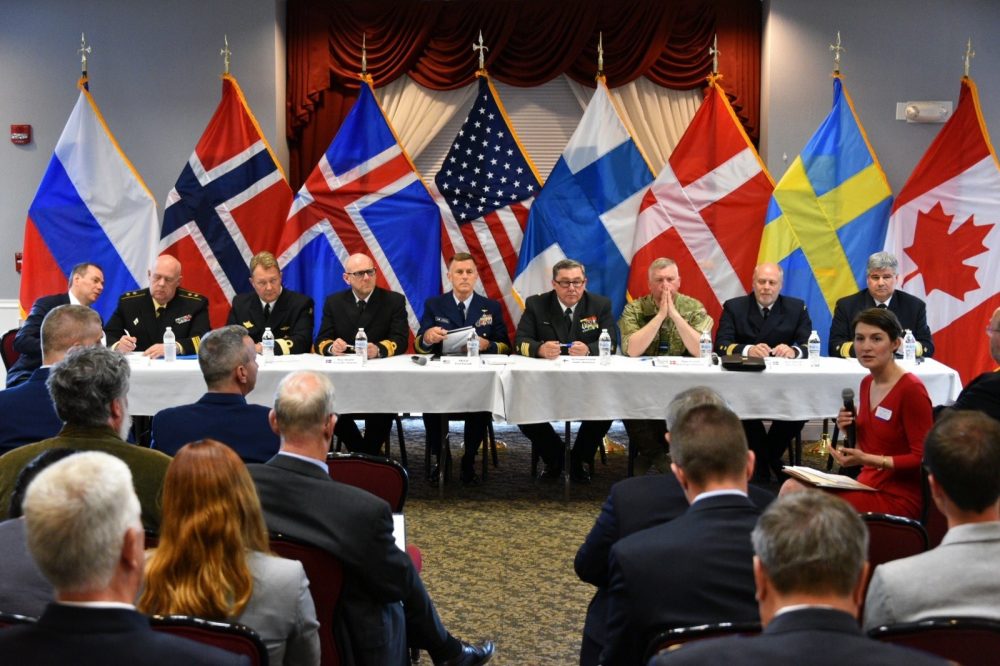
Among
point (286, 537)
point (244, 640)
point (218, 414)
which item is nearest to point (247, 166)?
point (218, 414)

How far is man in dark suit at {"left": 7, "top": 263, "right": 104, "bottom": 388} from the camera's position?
5.49 metres

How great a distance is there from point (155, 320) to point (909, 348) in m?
4.16

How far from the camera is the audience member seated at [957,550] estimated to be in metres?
1.94

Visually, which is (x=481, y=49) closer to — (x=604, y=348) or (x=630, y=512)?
(x=604, y=348)

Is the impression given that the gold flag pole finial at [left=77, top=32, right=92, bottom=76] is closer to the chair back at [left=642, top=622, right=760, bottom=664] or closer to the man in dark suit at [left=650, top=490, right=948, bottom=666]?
the chair back at [left=642, top=622, right=760, bottom=664]

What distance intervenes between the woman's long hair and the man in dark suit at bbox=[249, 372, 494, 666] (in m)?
0.37

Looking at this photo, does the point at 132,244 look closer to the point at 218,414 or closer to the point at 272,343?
the point at 272,343

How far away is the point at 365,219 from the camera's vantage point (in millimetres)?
7000

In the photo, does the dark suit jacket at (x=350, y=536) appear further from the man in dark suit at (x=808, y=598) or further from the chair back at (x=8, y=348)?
the chair back at (x=8, y=348)

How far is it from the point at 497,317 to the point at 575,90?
90.0 inches

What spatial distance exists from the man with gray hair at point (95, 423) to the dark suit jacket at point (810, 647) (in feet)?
5.28

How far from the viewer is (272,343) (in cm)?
556

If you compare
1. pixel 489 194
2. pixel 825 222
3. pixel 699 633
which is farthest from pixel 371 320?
pixel 699 633

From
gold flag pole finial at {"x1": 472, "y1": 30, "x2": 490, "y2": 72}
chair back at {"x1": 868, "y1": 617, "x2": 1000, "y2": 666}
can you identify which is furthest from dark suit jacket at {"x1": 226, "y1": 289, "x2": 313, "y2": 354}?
chair back at {"x1": 868, "y1": 617, "x2": 1000, "y2": 666}
